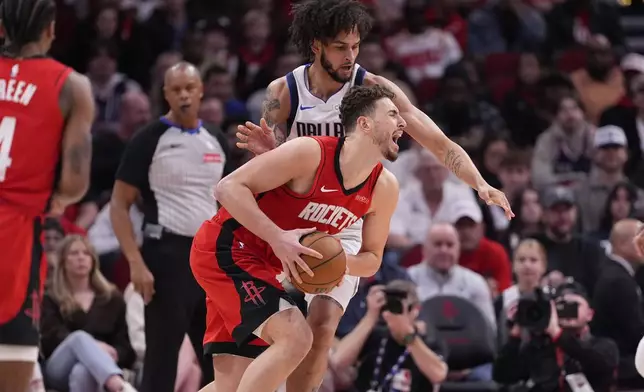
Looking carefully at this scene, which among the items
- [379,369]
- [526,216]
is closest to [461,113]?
[526,216]

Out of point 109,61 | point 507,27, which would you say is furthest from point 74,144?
point 507,27

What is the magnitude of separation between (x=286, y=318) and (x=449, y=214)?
529 cm

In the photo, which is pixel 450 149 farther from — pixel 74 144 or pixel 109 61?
pixel 109 61

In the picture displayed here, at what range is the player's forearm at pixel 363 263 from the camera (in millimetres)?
5547

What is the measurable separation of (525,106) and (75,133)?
8.30 meters

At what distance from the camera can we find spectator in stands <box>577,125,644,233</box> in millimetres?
10867

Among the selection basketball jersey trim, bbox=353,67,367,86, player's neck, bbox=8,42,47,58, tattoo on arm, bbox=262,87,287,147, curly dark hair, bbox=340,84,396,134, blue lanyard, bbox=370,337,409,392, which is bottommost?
blue lanyard, bbox=370,337,409,392

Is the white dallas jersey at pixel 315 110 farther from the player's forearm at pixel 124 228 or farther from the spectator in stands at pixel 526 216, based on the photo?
the spectator in stands at pixel 526 216

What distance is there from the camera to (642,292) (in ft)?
29.1

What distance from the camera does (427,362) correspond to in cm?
768

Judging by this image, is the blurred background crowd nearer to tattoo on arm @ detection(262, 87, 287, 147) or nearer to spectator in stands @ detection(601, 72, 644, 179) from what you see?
spectator in stands @ detection(601, 72, 644, 179)

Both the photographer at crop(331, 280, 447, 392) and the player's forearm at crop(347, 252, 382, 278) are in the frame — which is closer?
the player's forearm at crop(347, 252, 382, 278)

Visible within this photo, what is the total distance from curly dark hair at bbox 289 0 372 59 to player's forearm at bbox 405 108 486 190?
0.52 meters

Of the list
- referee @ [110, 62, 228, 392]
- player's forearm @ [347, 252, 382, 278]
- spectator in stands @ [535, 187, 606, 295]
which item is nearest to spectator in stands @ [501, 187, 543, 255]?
spectator in stands @ [535, 187, 606, 295]
